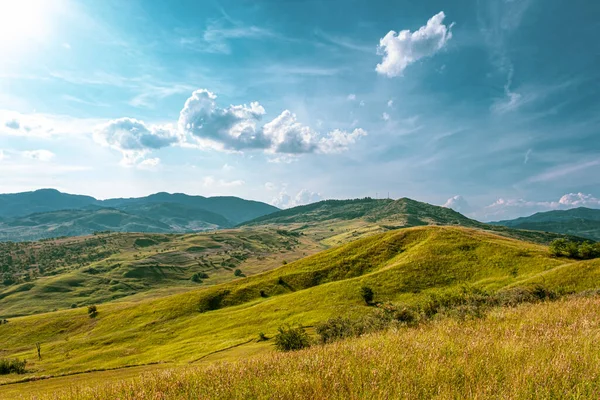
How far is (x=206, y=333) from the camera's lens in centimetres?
7562

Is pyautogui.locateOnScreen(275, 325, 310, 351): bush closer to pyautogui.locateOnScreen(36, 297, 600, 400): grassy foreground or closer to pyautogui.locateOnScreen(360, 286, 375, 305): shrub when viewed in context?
pyautogui.locateOnScreen(360, 286, 375, 305): shrub

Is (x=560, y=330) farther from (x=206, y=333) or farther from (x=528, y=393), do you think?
(x=206, y=333)

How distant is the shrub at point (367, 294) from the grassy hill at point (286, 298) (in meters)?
1.15

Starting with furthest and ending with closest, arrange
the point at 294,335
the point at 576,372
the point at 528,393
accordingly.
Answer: the point at 294,335 → the point at 576,372 → the point at 528,393

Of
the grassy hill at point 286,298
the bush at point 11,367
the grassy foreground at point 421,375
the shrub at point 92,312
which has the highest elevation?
the grassy foreground at point 421,375

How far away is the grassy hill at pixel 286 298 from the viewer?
64.7 metres

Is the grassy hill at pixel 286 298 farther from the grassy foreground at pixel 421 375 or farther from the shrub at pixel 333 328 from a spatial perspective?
the grassy foreground at pixel 421 375

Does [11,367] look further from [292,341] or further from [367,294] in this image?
[367,294]

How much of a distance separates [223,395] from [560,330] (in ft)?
34.9

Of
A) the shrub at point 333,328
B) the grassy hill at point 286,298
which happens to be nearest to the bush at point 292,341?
the shrub at point 333,328

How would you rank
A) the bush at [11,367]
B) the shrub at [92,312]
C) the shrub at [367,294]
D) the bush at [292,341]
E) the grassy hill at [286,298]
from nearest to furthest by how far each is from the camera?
the bush at [292,341] → the grassy hill at [286,298] → the bush at [11,367] → the shrub at [367,294] → the shrub at [92,312]

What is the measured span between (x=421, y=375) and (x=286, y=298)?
7941cm

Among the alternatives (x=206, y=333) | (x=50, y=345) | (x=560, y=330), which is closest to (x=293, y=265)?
(x=206, y=333)

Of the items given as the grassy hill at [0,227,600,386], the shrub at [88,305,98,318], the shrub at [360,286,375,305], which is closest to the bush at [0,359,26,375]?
the grassy hill at [0,227,600,386]
